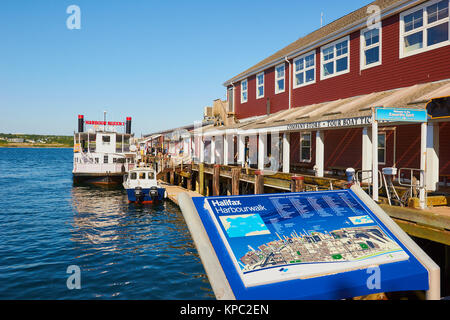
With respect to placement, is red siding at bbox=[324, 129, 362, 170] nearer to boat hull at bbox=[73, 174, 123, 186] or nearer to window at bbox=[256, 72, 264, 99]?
window at bbox=[256, 72, 264, 99]

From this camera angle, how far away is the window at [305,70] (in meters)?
→ 18.6

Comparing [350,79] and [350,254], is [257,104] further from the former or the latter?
[350,254]

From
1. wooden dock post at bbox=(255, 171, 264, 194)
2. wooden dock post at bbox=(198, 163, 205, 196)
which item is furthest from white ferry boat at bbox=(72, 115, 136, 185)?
wooden dock post at bbox=(255, 171, 264, 194)

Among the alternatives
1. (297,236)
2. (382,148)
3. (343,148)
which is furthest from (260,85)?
(297,236)

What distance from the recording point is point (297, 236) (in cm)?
503

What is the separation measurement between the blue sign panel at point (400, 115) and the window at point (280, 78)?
1333 centimetres

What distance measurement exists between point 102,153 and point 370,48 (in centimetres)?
2787

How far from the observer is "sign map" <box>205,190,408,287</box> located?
178 inches

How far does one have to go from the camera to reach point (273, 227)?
508cm

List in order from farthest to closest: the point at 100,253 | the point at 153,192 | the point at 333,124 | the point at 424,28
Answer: the point at 153,192
the point at 100,253
the point at 424,28
the point at 333,124

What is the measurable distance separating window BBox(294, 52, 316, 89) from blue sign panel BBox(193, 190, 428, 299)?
560 inches

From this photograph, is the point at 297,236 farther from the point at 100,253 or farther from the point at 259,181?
the point at 100,253
